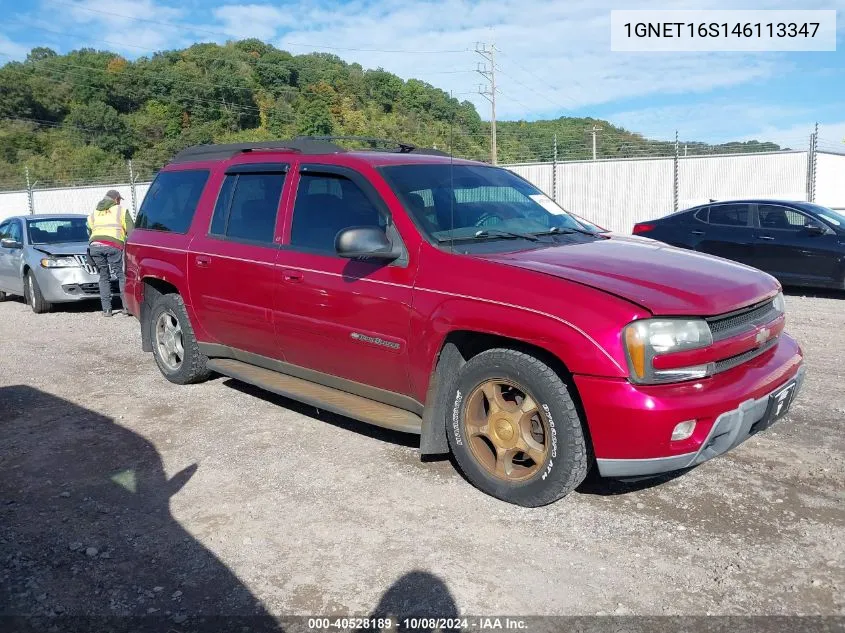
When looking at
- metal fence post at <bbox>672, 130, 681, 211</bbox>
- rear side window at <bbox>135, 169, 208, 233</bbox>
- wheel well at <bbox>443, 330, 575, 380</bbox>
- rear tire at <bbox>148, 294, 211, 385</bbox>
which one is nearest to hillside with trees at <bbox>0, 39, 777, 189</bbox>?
metal fence post at <bbox>672, 130, 681, 211</bbox>

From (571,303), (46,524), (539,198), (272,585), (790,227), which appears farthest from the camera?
(790,227)

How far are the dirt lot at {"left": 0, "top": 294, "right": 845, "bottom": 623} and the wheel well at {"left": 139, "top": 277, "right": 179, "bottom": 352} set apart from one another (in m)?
1.12

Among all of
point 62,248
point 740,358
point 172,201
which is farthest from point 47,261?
point 740,358

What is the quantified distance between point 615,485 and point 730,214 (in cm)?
816

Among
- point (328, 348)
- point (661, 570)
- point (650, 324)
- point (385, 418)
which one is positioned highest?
point (650, 324)

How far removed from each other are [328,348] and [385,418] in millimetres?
627

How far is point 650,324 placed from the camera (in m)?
3.11

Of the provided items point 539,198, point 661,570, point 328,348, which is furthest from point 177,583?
point 539,198

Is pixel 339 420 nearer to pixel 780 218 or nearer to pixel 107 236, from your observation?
pixel 107 236

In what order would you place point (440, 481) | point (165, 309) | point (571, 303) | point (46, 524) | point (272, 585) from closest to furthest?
point (272, 585) → point (571, 303) → point (46, 524) → point (440, 481) → point (165, 309)

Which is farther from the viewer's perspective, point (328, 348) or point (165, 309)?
point (165, 309)

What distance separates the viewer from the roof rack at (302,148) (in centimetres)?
482

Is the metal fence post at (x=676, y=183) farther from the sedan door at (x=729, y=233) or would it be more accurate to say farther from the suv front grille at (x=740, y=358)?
the suv front grille at (x=740, y=358)

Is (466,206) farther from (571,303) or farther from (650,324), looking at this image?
(650,324)
